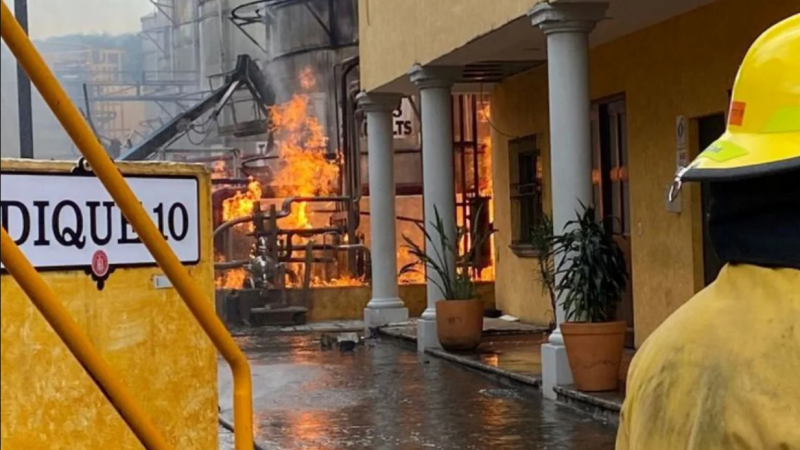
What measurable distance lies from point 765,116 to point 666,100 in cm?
1031

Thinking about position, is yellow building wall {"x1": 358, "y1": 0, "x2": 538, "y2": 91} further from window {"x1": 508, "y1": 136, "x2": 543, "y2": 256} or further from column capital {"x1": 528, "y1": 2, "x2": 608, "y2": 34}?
window {"x1": 508, "y1": 136, "x2": 543, "y2": 256}

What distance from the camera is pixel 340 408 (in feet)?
34.2

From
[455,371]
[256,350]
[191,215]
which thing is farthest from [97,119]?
[191,215]

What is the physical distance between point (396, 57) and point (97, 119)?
20.9m

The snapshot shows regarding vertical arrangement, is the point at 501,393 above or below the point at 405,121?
below

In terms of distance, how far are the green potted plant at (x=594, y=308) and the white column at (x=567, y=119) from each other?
1.12 ft

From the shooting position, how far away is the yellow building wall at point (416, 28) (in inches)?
449

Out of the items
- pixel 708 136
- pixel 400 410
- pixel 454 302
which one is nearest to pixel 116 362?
pixel 400 410

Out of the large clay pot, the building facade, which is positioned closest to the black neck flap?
the building facade

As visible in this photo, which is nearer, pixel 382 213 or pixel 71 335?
pixel 71 335

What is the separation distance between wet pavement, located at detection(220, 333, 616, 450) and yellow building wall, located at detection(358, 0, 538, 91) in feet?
10.8

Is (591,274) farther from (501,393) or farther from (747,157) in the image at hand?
(747,157)

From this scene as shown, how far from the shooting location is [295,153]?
2656 cm

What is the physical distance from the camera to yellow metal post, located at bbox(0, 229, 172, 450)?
2056 mm
